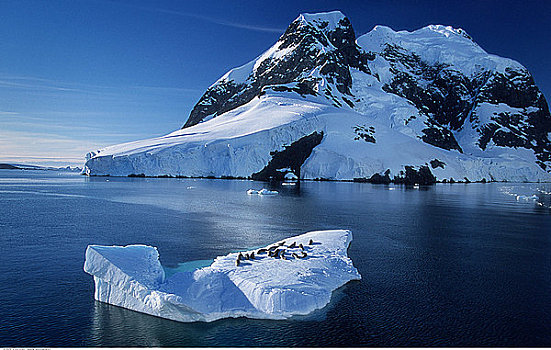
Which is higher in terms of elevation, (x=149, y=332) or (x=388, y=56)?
(x=388, y=56)

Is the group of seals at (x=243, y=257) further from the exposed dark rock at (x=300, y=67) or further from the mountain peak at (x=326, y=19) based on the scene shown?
the mountain peak at (x=326, y=19)

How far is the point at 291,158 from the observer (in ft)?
210

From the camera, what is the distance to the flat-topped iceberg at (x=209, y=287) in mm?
8445

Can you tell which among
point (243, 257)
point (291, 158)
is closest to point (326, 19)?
point (291, 158)

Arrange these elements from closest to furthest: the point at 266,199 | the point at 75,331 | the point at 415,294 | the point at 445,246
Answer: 1. the point at 75,331
2. the point at 415,294
3. the point at 445,246
4. the point at 266,199

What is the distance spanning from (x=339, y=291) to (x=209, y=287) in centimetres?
356

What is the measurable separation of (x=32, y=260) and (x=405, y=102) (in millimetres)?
97967

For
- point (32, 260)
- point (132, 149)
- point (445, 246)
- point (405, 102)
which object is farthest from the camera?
point (405, 102)

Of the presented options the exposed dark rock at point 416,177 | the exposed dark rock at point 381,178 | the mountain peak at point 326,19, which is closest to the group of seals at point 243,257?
the exposed dark rock at point 381,178

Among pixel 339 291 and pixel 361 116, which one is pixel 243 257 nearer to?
pixel 339 291

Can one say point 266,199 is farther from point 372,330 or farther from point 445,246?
point 372,330

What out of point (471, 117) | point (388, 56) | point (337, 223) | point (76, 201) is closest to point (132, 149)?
point (76, 201)

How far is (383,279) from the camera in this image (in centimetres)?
1102

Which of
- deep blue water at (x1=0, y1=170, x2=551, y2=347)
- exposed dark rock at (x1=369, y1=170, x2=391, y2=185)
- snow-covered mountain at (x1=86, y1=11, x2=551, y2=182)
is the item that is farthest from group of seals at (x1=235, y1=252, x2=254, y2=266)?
exposed dark rock at (x1=369, y1=170, x2=391, y2=185)
